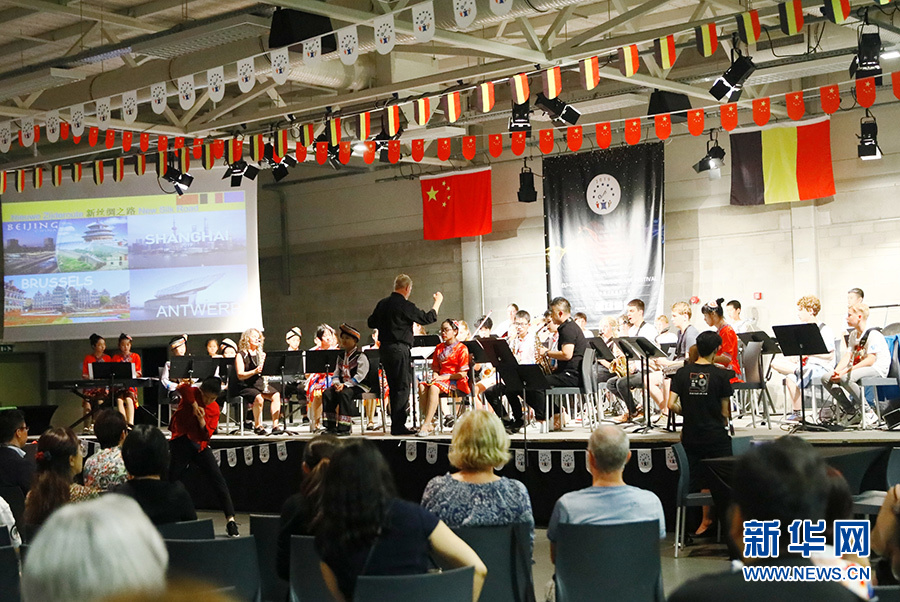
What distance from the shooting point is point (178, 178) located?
41.5 ft

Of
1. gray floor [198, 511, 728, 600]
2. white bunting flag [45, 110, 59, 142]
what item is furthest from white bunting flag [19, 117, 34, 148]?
gray floor [198, 511, 728, 600]

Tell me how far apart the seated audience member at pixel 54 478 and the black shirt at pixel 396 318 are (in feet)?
14.8

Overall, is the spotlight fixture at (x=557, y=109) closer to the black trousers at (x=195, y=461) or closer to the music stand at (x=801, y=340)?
the music stand at (x=801, y=340)

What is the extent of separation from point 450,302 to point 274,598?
39.2ft

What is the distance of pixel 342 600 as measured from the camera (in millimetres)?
3164

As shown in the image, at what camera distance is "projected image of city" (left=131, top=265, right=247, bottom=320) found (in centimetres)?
1377

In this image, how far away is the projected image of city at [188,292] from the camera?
13766 millimetres

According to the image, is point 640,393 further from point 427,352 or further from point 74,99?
point 74,99

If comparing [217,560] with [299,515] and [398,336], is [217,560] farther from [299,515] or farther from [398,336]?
[398,336]

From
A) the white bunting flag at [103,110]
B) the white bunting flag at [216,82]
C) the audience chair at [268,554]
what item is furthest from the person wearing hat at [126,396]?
the audience chair at [268,554]

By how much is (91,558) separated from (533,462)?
Answer: 23.2 feet

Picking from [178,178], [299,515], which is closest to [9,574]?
[299,515]

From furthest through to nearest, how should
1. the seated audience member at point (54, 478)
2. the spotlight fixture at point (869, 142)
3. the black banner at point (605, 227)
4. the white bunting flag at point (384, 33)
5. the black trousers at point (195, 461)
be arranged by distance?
the black banner at point (605, 227) < the spotlight fixture at point (869, 142) < the black trousers at point (195, 461) < the white bunting flag at point (384, 33) < the seated audience member at point (54, 478)

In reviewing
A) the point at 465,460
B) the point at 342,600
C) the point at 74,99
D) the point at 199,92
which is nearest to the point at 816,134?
the point at 199,92
